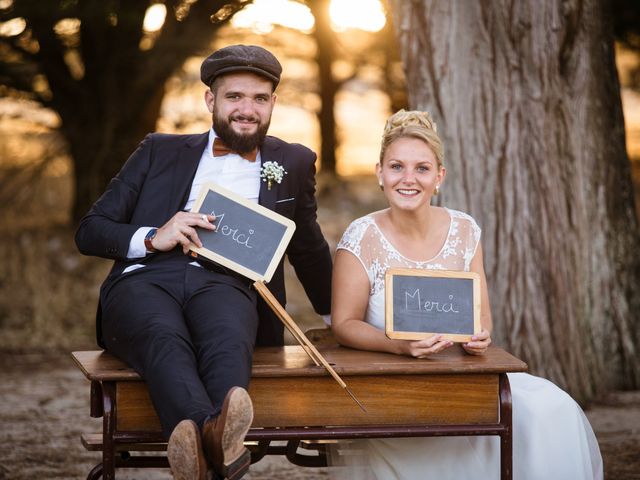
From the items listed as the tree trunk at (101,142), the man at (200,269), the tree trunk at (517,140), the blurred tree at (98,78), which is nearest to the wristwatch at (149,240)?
the man at (200,269)

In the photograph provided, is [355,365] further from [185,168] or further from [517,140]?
[517,140]

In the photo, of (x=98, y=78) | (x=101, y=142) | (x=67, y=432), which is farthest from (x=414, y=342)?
(x=98, y=78)

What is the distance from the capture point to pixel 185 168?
4.33 metres

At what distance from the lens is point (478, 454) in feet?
13.4

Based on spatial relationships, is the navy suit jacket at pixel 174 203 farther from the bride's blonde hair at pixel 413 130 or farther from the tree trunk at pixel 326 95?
the tree trunk at pixel 326 95

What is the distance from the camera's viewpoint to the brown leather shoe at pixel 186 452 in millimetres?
3184

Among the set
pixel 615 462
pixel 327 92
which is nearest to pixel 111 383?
pixel 615 462

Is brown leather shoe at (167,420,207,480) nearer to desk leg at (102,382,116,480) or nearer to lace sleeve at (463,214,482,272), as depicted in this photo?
desk leg at (102,382,116,480)

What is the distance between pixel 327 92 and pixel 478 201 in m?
10.4

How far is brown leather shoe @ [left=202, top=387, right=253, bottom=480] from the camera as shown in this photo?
10.4 feet

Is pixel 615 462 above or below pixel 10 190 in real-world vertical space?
below

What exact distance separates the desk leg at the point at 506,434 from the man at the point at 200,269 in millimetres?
972

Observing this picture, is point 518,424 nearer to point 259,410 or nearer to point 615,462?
point 259,410

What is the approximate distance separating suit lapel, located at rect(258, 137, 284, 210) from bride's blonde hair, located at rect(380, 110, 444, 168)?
48 cm
